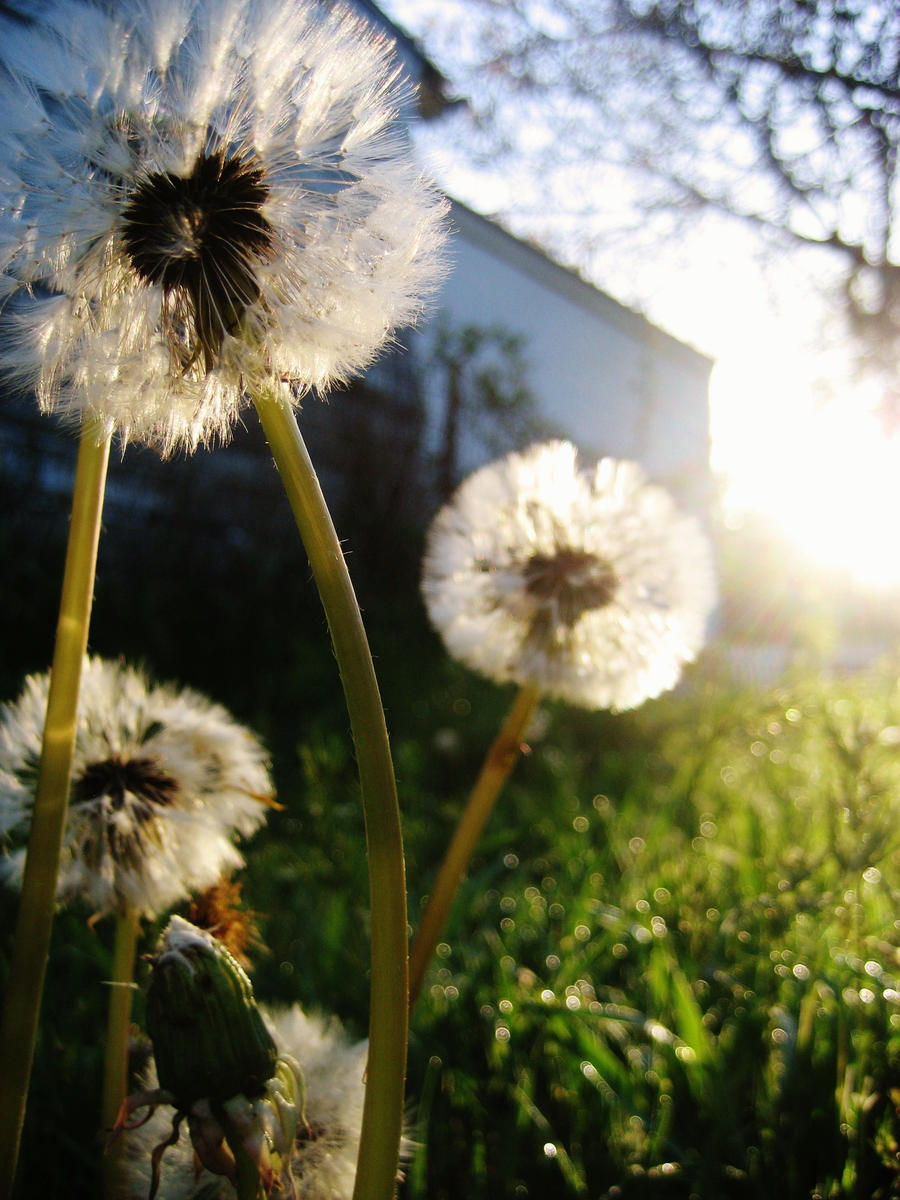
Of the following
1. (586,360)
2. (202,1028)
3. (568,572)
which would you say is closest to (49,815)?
(202,1028)

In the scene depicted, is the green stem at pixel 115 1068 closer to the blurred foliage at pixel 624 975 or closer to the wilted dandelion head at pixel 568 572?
the blurred foliage at pixel 624 975

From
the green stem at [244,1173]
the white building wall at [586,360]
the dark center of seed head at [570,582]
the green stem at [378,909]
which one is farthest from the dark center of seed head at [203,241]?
the white building wall at [586,360]

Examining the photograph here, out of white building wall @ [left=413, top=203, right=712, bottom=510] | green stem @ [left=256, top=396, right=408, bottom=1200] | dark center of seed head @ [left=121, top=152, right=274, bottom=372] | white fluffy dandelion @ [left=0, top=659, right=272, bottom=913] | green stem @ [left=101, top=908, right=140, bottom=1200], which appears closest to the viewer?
green stem @ [left=256, top=396, right=408, bottom=1200]

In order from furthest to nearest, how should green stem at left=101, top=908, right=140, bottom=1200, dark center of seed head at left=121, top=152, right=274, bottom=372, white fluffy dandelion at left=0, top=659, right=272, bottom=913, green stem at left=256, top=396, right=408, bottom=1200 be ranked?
white fluffy dandelion at left=0, top=659, right=272, bottom=913 < green stem at left=101, top=908, right=140, bottom=1200 < dark center of seed head at left=121, top=152, right=274, bottom=372 < green stem at left=256, top=396, right=408, bottom=1200

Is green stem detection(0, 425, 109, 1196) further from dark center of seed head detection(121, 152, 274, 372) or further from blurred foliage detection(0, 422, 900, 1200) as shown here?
blurred foliage detection(0, 422, 900, 1200)

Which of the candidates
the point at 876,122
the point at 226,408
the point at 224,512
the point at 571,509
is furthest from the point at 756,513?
the point at 226,408

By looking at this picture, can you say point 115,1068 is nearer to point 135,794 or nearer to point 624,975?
point 135,794

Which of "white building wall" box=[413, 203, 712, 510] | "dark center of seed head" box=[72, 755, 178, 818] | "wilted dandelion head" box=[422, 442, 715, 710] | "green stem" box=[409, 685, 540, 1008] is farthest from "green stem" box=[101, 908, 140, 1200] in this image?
"white building wall" box=[413, 203, 712, 510]
